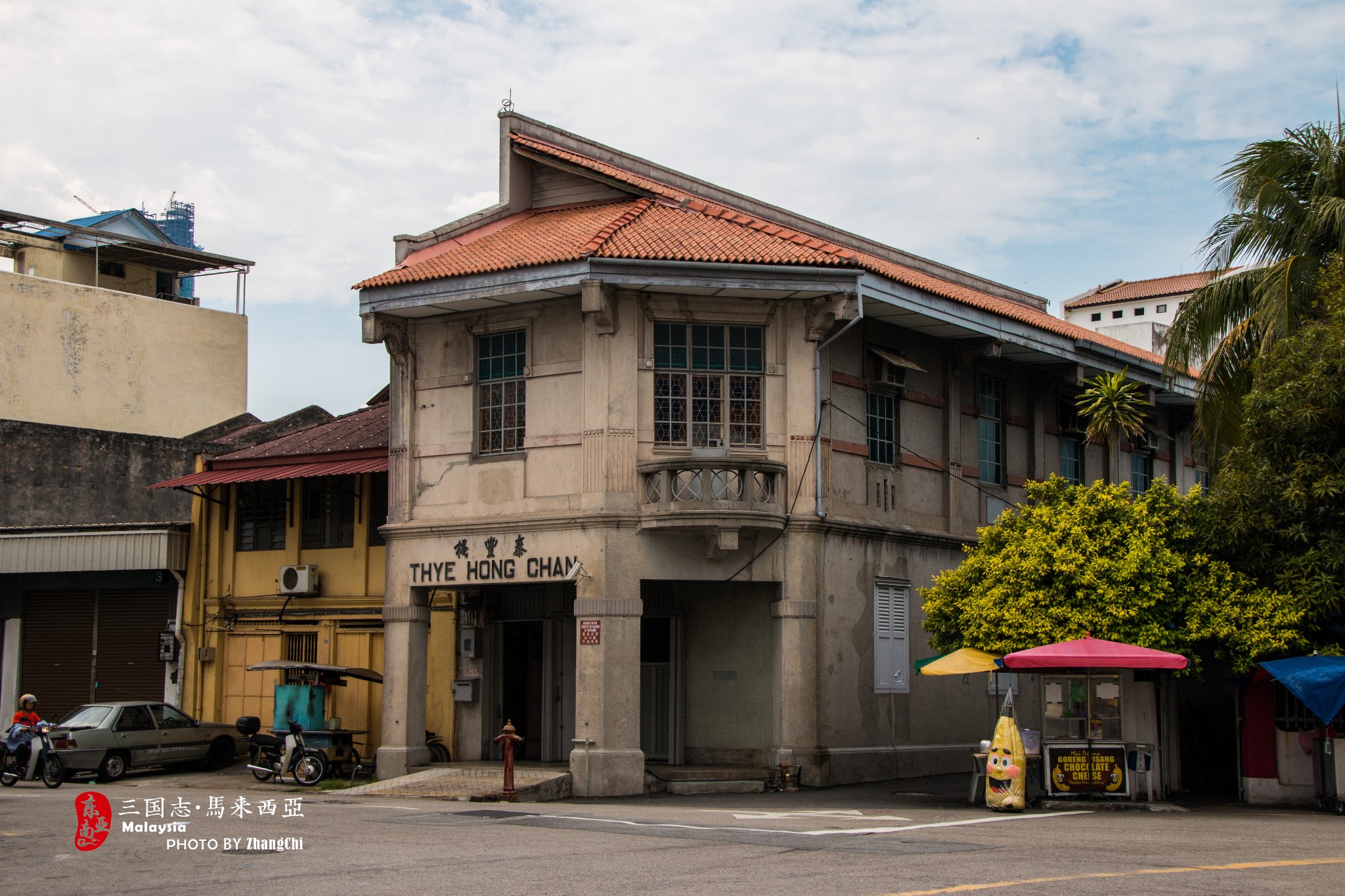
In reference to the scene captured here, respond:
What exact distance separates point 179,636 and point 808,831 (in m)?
17.7

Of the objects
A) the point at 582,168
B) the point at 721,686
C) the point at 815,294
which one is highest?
the point at 582,168

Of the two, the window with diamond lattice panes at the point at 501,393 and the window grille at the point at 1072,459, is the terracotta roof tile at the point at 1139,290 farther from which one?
the window with diamond lattice panes at the point at 501,393

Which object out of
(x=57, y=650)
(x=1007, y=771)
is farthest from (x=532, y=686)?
(x=57, y=650)

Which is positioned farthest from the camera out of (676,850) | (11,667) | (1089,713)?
(11,667)

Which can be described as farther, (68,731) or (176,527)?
(176,527)

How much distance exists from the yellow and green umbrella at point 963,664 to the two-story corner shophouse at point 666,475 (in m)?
2.76

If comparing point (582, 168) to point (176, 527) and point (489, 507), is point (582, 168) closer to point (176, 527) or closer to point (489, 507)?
point (489, 507)

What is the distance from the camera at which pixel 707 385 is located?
22.8 metres

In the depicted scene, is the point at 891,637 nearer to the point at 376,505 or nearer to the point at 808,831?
the point at 808,831

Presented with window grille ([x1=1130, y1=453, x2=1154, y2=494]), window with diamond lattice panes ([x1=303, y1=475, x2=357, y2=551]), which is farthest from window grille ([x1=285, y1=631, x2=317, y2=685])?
window grille ([x1=1130, y1=453, x2=1154, y2=494])

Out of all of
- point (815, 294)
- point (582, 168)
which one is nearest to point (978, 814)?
point (815, 294)

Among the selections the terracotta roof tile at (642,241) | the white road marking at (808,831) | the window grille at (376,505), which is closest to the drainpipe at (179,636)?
the window grille at (376,505)

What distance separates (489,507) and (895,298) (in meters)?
7.30

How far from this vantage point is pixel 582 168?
83.7ft
